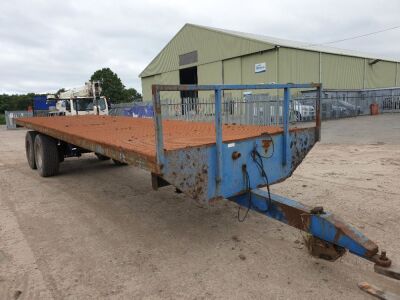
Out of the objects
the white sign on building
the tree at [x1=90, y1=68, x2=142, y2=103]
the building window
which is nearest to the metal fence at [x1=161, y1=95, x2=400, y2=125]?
the white sign on building

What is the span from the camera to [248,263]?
11.0ft

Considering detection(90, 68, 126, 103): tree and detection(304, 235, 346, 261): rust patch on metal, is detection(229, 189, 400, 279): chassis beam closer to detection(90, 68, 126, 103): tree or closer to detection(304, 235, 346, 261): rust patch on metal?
detection(304, 235, 346, 261): rust patch on metal

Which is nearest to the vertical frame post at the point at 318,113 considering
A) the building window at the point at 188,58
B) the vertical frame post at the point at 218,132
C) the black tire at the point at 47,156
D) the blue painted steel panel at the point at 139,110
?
the vertical frame post at the point at 218,132

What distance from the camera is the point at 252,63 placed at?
87.2 ft

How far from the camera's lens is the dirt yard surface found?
2986mm

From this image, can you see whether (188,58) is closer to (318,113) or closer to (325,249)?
(318,113)

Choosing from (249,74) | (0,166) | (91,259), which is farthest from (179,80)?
(91,259)

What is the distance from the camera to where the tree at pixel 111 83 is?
236ft

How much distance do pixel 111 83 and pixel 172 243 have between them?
241 ft

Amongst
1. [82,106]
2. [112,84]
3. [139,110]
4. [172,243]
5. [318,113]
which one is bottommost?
[172,243]

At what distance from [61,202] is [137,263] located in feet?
9.06

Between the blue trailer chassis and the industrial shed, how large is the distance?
862 inches

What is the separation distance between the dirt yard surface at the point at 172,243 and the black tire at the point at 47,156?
33.7 inches

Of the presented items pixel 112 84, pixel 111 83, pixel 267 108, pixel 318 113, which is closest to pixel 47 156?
pixel 318 113
